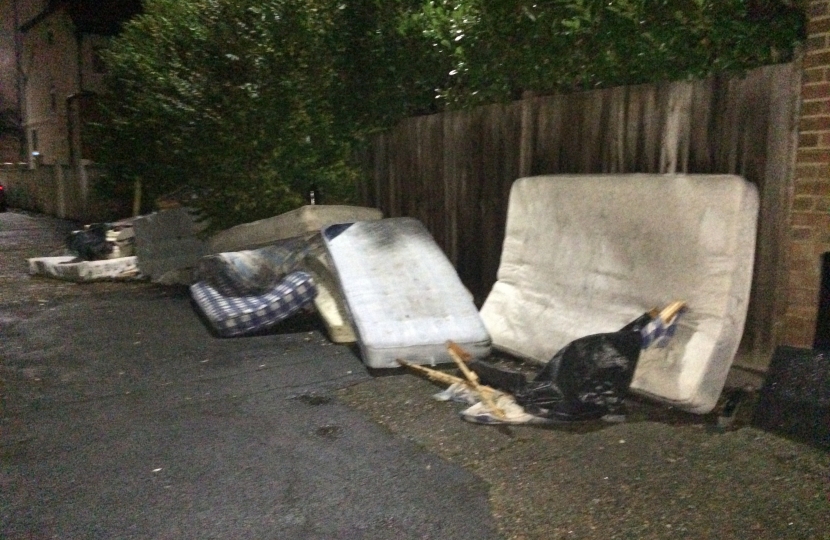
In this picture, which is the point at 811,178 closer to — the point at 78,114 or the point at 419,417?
the point at 419,417

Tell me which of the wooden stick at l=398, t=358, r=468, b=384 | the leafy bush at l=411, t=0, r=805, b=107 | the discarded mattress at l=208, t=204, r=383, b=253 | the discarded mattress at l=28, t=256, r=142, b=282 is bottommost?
the wooden stick at l=398, t=358, r=468, b=384

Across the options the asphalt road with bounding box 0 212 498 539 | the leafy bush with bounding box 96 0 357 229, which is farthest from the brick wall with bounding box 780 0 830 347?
the leafy bush with bounding box 96 0 357 229

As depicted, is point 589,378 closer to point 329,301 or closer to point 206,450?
point 206,450

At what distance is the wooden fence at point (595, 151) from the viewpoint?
12.2 feet

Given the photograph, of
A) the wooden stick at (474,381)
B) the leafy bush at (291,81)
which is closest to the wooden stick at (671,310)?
the wooden stick at (474,381)

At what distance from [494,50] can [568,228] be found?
66.4 inches

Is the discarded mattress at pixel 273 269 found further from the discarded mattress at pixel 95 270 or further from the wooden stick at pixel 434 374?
the discarded mattress at pixel 95 270

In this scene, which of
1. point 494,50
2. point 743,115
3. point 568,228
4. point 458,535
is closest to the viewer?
point 458,535

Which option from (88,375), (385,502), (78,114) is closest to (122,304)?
(88,375)

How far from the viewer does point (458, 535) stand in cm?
271

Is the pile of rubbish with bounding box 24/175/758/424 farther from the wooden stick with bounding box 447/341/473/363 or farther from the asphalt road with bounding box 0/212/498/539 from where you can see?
the asphalt road with bounding box 0/212/498/539

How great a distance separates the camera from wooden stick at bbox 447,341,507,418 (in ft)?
12.4

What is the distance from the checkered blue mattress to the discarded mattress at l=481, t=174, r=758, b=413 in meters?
1.68

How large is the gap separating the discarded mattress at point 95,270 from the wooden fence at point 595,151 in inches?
150
